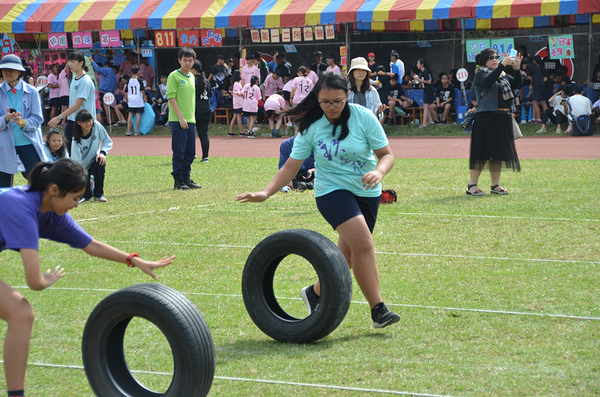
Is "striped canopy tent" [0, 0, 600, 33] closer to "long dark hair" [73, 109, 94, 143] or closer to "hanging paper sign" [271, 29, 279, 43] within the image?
"hanging paper sign" [271, 29, 279, 43]

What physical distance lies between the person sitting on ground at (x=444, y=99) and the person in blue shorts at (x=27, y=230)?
1866cm

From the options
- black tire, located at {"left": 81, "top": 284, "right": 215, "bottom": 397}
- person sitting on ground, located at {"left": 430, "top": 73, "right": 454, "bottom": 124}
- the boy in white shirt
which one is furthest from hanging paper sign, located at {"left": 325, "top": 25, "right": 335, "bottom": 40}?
black tire, located at {"left": 81, "top": 284, "right": 215, "bottom": 397}

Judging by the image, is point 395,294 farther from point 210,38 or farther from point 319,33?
point 210,38

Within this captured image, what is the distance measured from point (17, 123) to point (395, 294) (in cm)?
494

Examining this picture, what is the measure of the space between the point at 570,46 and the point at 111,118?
51.5 ft

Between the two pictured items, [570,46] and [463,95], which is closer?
[570,46]

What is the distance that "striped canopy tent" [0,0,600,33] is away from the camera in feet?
62.0

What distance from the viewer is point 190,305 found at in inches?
143

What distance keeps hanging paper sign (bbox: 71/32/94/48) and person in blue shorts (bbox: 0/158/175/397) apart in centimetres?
2190

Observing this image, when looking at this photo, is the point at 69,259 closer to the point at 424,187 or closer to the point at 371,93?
the point at 371,93

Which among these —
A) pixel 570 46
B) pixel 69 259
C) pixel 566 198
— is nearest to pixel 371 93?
pixel 566 198

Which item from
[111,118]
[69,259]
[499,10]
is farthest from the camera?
[111,118]

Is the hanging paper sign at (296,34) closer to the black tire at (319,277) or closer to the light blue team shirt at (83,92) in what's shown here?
the light blue team shirt at (83,92)

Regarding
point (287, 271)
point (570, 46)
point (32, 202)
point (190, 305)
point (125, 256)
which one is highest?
point (570, 46)
